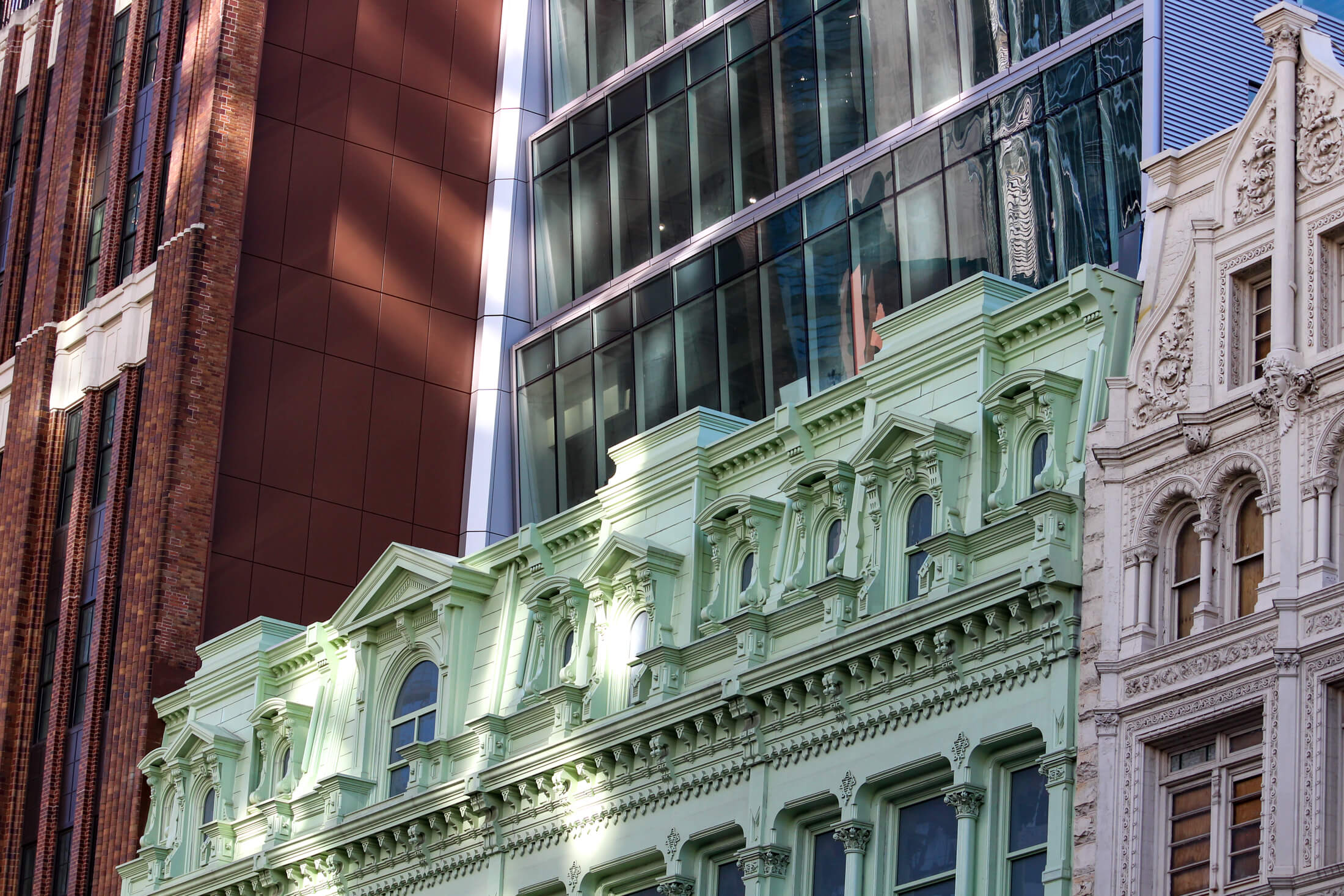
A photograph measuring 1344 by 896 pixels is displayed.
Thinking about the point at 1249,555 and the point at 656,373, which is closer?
the point at 1249,555

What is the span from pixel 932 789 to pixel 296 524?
2553 cm

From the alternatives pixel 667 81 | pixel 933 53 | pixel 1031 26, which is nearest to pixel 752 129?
pixel 667 81

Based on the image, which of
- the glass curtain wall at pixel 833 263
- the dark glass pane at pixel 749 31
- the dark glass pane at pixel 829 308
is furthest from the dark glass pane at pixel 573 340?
the dark glass pane at pixel 829 308

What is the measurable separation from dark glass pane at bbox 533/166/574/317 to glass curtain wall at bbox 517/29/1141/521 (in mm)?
534

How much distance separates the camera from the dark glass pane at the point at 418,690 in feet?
145

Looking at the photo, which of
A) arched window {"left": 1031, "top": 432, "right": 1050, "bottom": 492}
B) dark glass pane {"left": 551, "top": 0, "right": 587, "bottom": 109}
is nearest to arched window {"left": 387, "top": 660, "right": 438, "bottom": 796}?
arched window {"left": 1031, "top": 432, "right": 1050, "bottom": 492}

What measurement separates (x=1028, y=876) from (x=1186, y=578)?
4115mm

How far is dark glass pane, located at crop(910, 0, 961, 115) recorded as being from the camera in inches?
1996

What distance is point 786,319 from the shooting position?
2112 inches

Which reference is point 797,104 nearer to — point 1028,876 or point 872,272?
point 872,272

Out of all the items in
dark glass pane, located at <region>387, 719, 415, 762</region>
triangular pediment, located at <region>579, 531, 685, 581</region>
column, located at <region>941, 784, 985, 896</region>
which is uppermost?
triangular pediment, located at <region>579, 531, 685, 581</region>

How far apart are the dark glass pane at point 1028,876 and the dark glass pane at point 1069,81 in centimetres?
1799

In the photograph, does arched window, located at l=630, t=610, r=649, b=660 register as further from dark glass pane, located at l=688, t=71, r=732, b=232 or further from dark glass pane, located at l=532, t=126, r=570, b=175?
dark glass pane, located at l=532, t=126, r=570, b=175

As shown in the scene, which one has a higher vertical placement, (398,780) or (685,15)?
(685,15)
